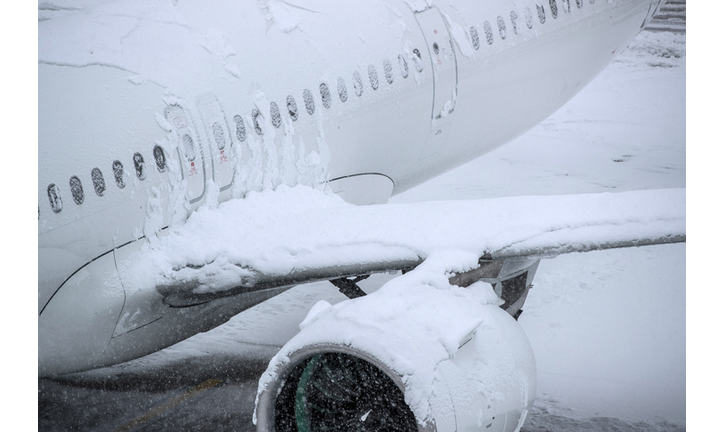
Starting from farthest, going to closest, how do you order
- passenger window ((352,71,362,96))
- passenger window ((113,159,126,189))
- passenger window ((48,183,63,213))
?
passenger window ((352,71,362,96))
passenger window ((113,159,126,189))
passenger window ((48,183,63,213))

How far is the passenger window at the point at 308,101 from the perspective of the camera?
595 cm

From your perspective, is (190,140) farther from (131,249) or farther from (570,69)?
(570,69)

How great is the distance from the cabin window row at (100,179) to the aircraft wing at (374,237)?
443 mm

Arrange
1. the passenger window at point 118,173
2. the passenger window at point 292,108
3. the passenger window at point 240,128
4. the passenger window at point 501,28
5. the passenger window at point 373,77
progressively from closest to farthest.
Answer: the passenger window at point 118,173 < the passenger window at point 240,128 < the passenger window at point 292,108 < the passenger window at point 373,77 < the passenger window at point 501,28

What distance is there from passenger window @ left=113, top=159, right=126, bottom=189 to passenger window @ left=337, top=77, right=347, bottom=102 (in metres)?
2.08

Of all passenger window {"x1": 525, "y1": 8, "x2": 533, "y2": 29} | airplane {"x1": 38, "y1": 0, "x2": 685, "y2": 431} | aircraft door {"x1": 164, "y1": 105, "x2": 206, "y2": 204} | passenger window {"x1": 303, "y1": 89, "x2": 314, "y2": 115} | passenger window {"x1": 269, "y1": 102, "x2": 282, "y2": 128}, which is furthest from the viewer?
passenger window {"x1": 525, "y1": 8, "x2": 533, "y2": 29}

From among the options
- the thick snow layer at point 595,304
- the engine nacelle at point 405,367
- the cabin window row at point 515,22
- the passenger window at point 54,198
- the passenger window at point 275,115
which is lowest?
the thick snow layer at point 595,304

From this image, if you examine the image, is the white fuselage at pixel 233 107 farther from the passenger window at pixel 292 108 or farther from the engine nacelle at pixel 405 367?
the engine nacelle at pixel 405 367

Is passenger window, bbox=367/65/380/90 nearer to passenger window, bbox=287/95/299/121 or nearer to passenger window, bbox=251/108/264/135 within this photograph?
passenger window, bbox=287/95/299/121

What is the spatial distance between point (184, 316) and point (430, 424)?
2.54m

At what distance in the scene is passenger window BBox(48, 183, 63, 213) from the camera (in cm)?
451

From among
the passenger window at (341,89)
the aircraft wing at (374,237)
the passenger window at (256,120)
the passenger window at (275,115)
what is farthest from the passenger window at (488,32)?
the aircraft wing at (374,237)

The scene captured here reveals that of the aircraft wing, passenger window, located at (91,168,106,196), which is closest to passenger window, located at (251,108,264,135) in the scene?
the aircraft wing

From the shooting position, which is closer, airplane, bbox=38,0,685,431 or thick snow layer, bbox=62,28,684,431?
airplane, bbox=38,0,685,431
